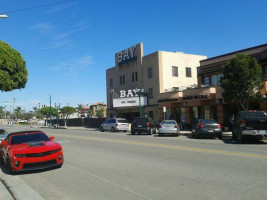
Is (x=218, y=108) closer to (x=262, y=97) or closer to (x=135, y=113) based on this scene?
(x=262, y=97)

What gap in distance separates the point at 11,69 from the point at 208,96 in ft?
60.6

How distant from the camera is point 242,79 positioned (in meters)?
21.3

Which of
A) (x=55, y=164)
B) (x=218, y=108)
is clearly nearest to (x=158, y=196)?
(x=55, y=164)

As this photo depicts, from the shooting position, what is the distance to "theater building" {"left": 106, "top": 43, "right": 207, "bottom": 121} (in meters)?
40.1

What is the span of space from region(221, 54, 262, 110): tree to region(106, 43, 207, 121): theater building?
13844 mm

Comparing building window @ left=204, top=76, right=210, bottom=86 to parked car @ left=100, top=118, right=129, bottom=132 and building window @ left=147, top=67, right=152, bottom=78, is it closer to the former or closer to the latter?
parked car @ left=100, top=118, right=129, bottom=132

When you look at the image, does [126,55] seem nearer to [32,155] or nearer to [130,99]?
[130,99]

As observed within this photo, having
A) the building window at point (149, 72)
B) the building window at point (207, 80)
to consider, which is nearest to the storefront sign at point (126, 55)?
the building window at point (149, 72)

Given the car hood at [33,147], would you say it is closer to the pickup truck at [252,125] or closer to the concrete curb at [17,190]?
the concrete curb at [17,190]

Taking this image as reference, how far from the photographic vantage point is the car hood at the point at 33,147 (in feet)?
30.6

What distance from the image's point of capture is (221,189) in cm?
664

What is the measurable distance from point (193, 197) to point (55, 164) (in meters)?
5.40

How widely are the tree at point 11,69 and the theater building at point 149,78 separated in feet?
55.8

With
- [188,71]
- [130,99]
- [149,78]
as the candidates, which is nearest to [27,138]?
[149,78]
